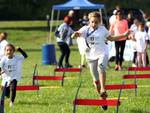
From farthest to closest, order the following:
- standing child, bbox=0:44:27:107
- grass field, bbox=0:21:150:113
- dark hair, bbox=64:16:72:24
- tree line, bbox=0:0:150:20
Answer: tree line, bbox=0:0:150:20 < dark hair, bbox=64:16:72:24 < standing child, bbox=0:44:27:107 < grass field, bbox=0:21:150:113

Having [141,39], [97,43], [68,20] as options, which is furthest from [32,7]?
[97,43]

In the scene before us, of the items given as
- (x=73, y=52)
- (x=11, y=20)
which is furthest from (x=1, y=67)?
(x=11, y=20)

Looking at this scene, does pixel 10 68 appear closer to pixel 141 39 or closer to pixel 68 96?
pixel 68 96

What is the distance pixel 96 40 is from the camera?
38.7 feet

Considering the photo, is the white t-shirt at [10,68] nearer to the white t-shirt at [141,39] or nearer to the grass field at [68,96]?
the grass field at [68,96]

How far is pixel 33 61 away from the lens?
24.6 metres

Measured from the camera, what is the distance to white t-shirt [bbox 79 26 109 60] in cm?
1179

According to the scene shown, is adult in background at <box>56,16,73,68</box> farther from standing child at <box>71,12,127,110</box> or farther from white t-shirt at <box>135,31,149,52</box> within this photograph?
standing child at <box>71,12,127,110</box>

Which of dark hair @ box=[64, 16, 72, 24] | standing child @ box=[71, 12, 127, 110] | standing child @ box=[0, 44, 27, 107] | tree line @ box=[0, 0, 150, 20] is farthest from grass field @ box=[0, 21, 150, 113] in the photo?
tree line @ box=[0, 0, 150, 20]

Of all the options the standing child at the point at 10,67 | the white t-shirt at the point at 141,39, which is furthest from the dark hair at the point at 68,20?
the standing child at the point at 10,67

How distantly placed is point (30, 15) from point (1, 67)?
49.1m

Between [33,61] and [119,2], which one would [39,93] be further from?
[119,2]

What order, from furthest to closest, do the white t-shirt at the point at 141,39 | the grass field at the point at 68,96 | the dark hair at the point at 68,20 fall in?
the dark hair at the point at 68,20
the white t-shirt at the point at 141,39
the grass field at the point at 68,96

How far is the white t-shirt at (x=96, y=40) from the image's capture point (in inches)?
464
